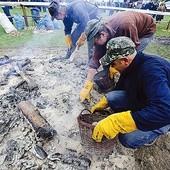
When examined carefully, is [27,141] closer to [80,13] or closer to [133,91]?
[133,91]

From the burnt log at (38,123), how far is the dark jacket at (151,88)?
130 centimetres

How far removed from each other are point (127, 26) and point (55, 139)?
6.61ft

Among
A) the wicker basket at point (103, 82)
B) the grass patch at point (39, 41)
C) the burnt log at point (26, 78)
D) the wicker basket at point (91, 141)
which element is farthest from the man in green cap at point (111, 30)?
the grass patch at point (39, 41)

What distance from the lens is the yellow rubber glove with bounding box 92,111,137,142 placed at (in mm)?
2102

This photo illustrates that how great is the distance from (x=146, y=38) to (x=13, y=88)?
2.75m

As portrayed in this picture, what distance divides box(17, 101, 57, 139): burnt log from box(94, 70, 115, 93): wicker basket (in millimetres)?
1421

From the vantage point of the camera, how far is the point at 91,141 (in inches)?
99.0

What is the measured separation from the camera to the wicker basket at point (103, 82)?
4031 mm

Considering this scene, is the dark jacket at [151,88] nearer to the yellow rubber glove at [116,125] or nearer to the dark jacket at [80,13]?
the yellow rubber glove at [116,125]

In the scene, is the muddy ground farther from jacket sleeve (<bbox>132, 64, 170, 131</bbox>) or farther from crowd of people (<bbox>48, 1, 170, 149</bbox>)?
jacket sleeve (<bbox>132, 64, 170, 131</bbox>)

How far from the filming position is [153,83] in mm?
1930

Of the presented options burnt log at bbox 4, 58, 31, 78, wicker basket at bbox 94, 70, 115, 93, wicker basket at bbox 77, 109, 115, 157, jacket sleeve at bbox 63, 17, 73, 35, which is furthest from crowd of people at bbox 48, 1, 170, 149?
burnt log at bbox 4, 58, 31, 78

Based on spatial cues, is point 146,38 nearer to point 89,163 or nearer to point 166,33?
point 89,163

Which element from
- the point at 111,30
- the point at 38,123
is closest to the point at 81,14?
the point at 111,30
